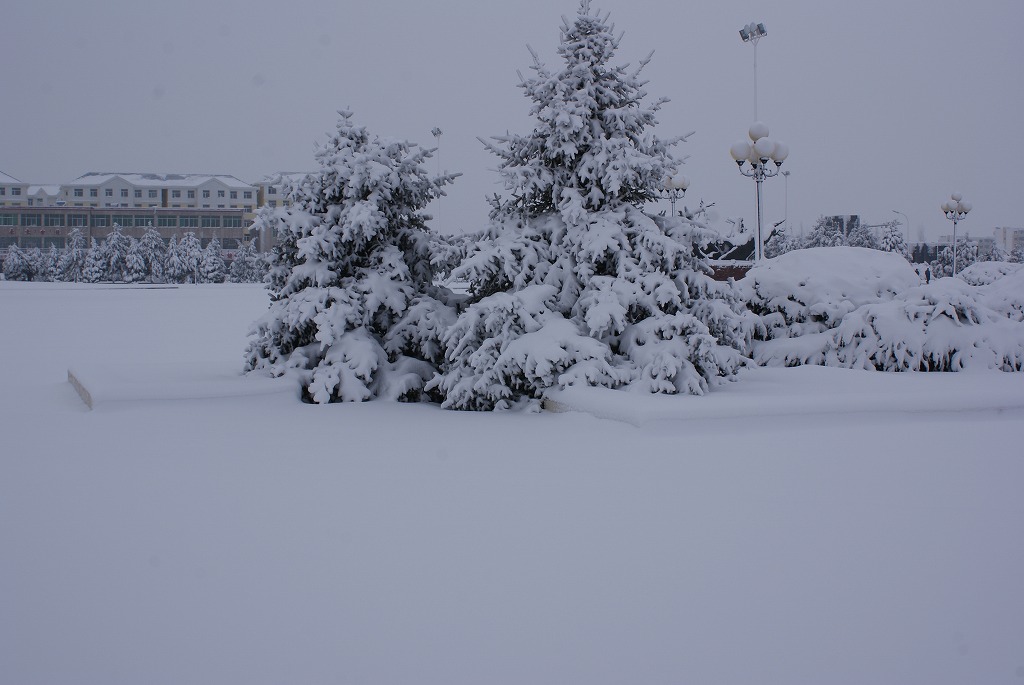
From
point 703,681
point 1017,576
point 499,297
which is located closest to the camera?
point 703,681

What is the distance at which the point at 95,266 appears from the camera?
3270 inches

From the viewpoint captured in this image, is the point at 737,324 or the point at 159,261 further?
the point at 159,261

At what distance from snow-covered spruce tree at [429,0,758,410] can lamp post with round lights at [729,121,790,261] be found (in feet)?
26.1

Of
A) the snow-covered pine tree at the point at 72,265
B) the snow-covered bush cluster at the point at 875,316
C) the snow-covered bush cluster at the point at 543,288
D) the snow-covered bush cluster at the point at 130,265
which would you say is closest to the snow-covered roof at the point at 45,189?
the snow-covered bush cluster at the point at 130,265

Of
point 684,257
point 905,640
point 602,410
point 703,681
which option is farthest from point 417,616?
point 684,257

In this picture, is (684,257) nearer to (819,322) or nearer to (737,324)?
(737,324)

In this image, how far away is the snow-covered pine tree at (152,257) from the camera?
276ft

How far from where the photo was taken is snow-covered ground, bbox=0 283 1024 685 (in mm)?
3844

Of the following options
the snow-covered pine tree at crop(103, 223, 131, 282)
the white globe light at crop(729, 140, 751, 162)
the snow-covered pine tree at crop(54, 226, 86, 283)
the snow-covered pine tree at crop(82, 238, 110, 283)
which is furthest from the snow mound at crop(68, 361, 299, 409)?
the snow-covered pine tree at crop(54, 226, 86, 283)

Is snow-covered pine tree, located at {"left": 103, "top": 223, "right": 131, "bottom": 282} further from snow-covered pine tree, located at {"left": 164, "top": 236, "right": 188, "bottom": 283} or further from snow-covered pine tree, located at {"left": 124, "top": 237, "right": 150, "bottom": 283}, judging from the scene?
snow-covered pine tree, located at {"left": 164, "top": 236, "right": 188, "bottom": 283}

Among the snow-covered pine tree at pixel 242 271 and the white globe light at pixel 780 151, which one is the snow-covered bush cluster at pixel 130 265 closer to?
the snow-covered pine tree at pixel 242 271

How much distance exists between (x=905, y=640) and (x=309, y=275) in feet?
30.2

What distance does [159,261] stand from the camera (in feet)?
279

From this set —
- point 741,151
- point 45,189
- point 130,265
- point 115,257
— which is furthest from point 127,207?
point 741,151
